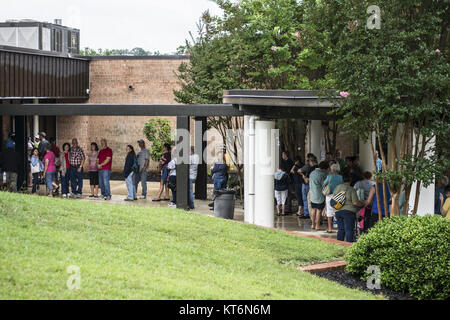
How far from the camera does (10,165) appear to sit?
64.8ft

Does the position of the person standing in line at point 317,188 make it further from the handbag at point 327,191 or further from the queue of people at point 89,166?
the queue of people at point 89,166

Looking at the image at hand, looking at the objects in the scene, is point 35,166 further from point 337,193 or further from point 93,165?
point 337,193

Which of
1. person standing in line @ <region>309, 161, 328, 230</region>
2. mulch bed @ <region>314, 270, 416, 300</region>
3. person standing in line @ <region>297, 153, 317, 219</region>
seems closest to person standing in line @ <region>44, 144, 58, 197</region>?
person standing in line @ <region>297, 153, 317, 219</region>

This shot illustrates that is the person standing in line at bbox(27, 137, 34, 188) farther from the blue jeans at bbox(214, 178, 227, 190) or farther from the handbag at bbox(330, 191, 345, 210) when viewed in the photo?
the handbag at bbox(330, 191, 345, 210)

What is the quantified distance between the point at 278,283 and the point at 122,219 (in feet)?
11.7

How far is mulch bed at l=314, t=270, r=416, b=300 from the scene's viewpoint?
9.71 metres

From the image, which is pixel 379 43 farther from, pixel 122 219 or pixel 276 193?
pixel 276 193

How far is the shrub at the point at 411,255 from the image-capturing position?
9.58 meters

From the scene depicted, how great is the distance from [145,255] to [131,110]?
877 centimetres

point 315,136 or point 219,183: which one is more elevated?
point 315,136

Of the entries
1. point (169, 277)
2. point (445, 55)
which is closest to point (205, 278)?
point (169, 277)

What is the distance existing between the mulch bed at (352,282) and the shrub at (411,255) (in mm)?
92

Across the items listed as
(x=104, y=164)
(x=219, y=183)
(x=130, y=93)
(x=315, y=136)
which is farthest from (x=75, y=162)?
(x=130, y=93)
